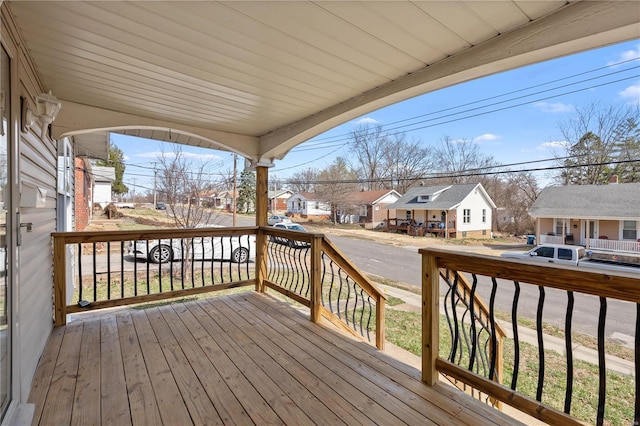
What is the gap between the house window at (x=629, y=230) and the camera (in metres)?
2.93

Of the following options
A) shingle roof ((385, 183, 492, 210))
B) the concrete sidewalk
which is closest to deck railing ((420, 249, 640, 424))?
the concrete sidewalk

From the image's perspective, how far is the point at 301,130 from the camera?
3.61 metres

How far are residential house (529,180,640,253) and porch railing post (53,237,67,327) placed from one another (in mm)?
4978

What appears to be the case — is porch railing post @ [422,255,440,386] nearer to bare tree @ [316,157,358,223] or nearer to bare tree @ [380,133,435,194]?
bare tree @ [380,133,435,194]

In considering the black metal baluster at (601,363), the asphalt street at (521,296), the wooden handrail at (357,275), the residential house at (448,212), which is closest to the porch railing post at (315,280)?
the wooden handrail at (357,275)

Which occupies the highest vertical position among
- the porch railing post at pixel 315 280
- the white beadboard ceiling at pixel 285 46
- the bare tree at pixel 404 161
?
the bare tree at pixel 404 161

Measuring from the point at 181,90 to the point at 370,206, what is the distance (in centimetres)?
1764

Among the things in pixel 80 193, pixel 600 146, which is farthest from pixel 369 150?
pixel 600 146

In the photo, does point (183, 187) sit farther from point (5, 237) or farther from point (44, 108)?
point (5, 237)

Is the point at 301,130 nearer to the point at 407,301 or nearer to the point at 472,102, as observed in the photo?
the point at 407,301

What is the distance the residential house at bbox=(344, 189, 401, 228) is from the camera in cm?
1933

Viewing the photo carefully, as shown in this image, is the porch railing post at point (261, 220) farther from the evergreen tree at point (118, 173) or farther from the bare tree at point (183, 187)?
the evergreen tree at point (118, 173)

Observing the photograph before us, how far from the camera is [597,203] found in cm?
320

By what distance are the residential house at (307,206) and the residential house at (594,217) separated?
16123mm
